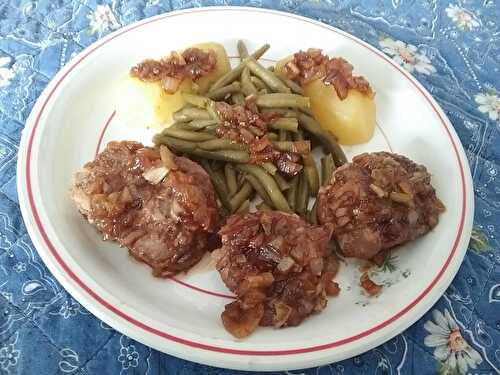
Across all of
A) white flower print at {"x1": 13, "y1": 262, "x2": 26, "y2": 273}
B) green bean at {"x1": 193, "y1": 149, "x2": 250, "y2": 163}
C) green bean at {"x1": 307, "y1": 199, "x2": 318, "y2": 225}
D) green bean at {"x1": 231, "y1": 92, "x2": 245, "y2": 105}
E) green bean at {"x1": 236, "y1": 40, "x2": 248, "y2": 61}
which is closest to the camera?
white flower print at {"x1": 13, "y1": 262, "x2": 26, "y2": 273}

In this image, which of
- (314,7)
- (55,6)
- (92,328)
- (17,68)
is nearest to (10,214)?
(92,328)

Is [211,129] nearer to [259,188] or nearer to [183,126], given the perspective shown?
[183,126]

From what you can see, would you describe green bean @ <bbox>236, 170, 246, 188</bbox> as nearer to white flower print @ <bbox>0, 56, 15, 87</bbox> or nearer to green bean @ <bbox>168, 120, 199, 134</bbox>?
green bean @ <bbox>168, 120, 199, 134</bbox>

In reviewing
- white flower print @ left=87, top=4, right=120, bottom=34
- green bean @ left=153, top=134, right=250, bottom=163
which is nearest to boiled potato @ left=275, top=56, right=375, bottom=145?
green bean @ left=153, top=134, right=250, bottom=163

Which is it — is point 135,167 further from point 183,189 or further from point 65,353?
point 65,353

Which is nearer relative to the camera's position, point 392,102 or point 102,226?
point 102,226

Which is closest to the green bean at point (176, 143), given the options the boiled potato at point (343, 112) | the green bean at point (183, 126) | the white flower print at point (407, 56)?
the green bean at point (183, 126)

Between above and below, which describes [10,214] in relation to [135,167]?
below
